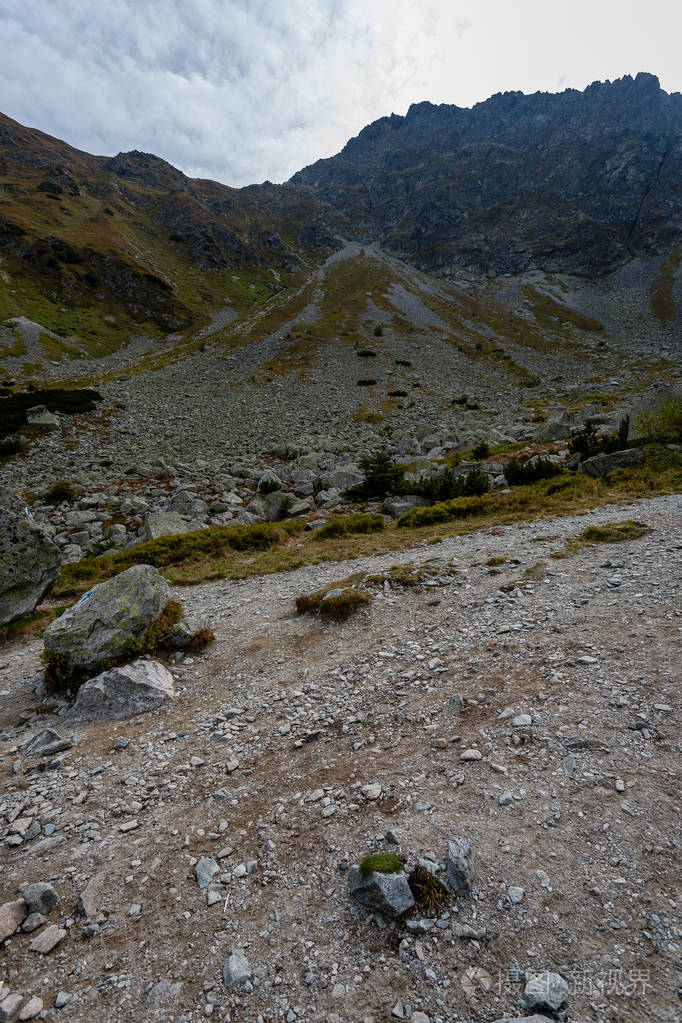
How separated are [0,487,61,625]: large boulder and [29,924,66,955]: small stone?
488 inches

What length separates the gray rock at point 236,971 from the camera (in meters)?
4.46

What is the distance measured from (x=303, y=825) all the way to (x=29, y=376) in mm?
73745

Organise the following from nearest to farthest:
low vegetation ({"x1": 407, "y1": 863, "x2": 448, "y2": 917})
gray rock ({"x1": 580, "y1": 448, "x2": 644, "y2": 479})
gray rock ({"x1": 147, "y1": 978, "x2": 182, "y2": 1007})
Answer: gray rock ({"x1": 147, "y1": 978, "x2": 182, "y2": 1007}) → low vegetation ({"x1": 407, "y1": 863, "x2": 448, "y2": 917}) → gray rock ({"x1": 580, "y1": 448, "x2": 644, "y2": 479})

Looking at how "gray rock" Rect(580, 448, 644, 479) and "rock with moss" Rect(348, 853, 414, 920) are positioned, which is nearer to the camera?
"rock with moss" Rect(348, 853, 414, 920)

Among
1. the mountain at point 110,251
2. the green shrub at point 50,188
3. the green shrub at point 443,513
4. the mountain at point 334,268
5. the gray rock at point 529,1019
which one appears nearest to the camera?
the gray rock at point 529,1019

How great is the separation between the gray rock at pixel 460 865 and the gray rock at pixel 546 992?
974mm

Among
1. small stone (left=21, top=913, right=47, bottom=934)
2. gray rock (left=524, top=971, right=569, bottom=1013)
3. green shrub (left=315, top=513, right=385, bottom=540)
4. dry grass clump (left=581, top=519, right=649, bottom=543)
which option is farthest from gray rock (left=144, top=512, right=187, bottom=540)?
gray rock (left=524, top=971, right=569, bottom=1013)

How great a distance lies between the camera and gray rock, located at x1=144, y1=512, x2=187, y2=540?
22594 mm

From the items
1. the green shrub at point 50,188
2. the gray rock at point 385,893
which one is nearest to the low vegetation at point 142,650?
the gray rock at point 385,893

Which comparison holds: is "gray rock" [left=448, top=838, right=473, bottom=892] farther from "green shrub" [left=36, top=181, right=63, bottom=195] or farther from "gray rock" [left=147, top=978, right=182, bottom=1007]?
"green shrub" [left=36, top=181, right=63, bottom=195]

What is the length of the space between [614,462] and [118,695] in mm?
24939

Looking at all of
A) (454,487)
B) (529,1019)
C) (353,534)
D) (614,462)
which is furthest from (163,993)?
(614,462)

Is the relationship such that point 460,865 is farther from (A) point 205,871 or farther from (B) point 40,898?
(B) point 40,898

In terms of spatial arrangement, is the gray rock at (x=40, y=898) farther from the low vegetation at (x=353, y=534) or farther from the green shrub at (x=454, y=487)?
the green shrub at (x=454, y=487)
